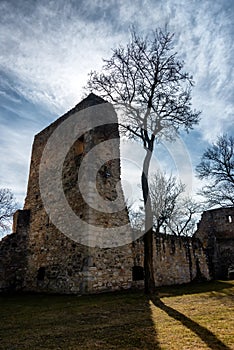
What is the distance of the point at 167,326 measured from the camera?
487 centimetres

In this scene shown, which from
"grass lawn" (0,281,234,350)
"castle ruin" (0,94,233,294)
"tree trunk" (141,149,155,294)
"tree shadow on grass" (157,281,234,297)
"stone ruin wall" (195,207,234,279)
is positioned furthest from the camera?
"stone ruin wall" (195,207,234,279)

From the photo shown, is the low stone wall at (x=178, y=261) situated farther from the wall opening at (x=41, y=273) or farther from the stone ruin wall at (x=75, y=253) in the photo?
the wall opening at (x=41, y=273)

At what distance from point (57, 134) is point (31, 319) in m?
9.42

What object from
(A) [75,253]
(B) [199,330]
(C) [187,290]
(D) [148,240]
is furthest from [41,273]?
(B) [199,330]

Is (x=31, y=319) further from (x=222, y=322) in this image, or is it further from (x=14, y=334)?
(x=222, y=322)

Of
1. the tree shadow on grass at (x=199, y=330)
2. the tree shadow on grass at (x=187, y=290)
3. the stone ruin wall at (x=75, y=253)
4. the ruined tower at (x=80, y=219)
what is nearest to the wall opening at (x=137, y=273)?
the stone ruin wall at (x=75, y=253)

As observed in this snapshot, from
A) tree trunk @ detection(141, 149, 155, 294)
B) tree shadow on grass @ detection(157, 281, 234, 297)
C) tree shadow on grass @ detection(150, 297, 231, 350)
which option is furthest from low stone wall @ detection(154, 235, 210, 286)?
tree shadow on grass @ detection(150, 297, 231, 350)

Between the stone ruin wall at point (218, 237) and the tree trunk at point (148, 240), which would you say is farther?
the stone ruin wall at point (218, 237)

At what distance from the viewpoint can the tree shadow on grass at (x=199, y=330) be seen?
3.71 metres

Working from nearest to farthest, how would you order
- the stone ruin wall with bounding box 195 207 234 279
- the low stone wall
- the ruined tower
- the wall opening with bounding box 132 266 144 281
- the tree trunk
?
the tree trunk < the ruined tower < the wall opening with bounding box 132 266 144 281 < the low stone wall < the stone ruin wall with bounding box 195 207 234 279

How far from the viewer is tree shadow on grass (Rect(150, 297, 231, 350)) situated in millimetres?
3711

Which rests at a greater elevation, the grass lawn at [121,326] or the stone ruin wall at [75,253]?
the stone ruin wall at [75,253]

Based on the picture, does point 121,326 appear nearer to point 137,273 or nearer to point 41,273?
point 137,273

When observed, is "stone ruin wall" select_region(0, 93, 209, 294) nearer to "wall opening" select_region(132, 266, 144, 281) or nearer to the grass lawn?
"wall opening" select_region(132, 266, 144, 281)
